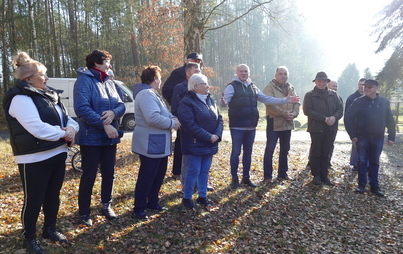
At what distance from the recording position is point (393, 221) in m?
5.29

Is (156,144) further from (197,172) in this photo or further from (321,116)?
(321,116)

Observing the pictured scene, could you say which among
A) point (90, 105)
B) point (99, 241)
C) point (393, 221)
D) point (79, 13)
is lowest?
point (393, 221)

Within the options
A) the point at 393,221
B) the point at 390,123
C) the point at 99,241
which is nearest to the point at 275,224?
the point at 393,221

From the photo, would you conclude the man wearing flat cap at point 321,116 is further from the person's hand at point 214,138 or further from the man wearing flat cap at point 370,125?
the person's hand at point 214,138

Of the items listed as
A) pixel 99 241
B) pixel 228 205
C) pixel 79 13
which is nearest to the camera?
pixel 99 241

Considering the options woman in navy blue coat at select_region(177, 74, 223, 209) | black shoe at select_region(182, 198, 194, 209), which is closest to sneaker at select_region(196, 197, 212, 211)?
black shoe at select_region(182, 198, 194, 209)

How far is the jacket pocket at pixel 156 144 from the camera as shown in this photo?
403 centimetres

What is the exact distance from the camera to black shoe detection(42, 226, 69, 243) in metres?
3.47

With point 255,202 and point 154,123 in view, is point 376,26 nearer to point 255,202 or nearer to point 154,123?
point 255,202

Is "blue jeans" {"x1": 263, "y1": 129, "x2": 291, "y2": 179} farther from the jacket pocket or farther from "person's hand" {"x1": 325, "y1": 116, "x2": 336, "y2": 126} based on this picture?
the jacket pocket

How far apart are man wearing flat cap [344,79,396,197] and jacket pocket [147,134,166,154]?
165 inches

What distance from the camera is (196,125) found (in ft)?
14.1

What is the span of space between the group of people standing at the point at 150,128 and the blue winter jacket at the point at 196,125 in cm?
1

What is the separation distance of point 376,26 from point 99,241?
70.6ft
